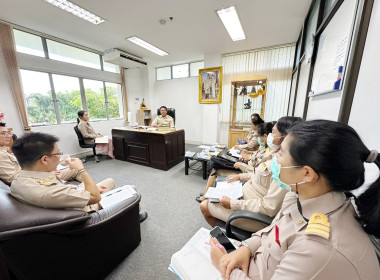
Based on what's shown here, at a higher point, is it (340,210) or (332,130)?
(332,130)

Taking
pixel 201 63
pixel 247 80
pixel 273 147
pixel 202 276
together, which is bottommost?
pixel 202 276

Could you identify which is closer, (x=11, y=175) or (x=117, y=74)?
(x=11, y=175)

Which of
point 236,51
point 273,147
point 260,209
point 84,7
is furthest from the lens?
point 236,51

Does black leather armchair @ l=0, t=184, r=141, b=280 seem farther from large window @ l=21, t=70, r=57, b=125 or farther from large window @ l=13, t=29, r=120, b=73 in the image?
large window @ l=13, t=29, r=120, b=73

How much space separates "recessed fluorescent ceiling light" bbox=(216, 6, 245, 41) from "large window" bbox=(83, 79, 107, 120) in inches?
154

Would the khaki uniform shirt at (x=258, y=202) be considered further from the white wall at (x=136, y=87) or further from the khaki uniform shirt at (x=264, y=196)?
the white wall at (x=136, y=87)

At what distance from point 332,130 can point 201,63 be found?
5.37m

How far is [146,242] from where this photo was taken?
1.58m

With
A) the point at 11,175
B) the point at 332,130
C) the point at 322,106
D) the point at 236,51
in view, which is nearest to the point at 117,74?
the point at 236,51

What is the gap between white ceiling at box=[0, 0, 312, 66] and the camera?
7.96ft

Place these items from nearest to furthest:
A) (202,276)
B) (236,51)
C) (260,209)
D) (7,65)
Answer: (202,276) < (260,209) < (7,65) < (236,51)

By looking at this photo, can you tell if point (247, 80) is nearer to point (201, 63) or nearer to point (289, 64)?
point (289, 64)

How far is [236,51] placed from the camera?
4359 millimetres

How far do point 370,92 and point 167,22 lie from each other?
3.27 meters
